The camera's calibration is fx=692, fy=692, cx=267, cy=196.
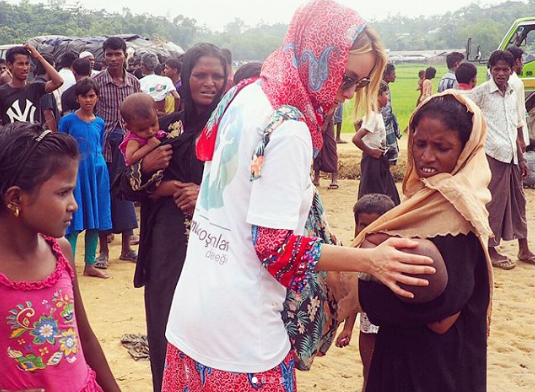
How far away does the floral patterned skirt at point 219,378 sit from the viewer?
1.91 metres

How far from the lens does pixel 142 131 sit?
3191mm

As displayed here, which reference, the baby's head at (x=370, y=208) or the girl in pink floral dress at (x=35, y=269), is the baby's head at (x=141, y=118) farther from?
the girl in pink floral dress at (x=35, y=269)

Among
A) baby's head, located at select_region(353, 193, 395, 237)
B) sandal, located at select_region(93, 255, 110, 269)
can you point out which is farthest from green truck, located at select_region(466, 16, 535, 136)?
baby's head, located at select_region(353, 193, 395, 237)

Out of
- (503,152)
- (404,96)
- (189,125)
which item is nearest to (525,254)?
(503,152)

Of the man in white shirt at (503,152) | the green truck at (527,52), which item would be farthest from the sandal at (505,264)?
the green truck at (527,52)

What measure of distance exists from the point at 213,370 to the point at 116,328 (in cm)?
314

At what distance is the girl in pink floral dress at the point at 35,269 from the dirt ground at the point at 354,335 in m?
2.15

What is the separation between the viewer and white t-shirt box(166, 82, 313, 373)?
1.78 metres

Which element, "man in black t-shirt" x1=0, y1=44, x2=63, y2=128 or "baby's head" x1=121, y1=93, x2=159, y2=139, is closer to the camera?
"baby's head" x1=121, y1=93, x2=159, y2=139

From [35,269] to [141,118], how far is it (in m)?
1.38

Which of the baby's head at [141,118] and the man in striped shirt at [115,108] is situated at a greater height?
the baby's head at [141,118]

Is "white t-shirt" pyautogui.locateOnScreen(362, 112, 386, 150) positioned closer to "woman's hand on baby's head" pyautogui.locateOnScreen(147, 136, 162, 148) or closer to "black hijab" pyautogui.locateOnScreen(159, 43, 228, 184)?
"black hijab" pyautogui.locateOnScreen(159, 43, 228, 184)

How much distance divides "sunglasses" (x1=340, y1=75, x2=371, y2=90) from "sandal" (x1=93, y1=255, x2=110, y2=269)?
4.68 meters

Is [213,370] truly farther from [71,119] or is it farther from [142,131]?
[71,119]
